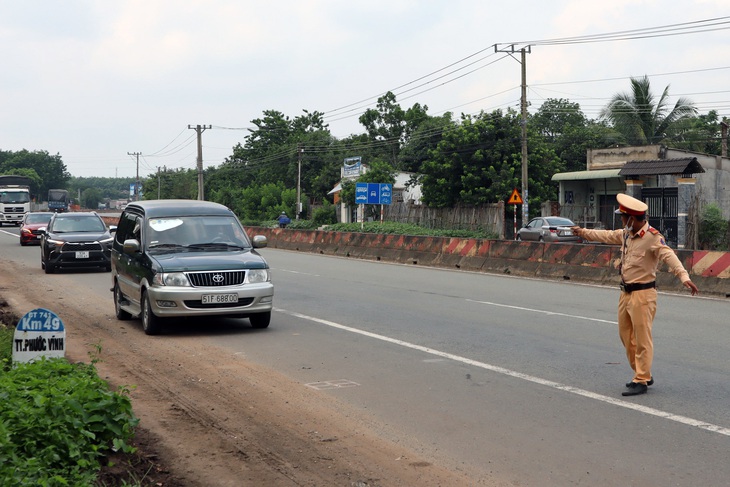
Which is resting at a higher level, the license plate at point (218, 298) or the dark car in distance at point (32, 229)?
the dark car in distance at point (32, 229)

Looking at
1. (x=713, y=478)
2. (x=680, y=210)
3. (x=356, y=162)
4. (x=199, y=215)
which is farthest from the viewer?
(x=356, y=162)

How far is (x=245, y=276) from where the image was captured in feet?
37.2

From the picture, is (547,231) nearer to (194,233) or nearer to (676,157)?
(676,157)

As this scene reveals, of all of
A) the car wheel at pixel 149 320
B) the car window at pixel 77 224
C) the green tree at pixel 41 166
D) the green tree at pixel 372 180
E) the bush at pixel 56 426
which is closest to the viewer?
the bush at pixel 56 426

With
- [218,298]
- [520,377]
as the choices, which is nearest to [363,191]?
[218,298]

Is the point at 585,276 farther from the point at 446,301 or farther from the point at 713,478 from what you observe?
the point at 713,478

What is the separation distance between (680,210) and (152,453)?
34.6 metres

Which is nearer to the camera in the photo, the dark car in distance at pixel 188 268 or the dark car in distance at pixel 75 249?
the dark car in distance at pixel 188 268

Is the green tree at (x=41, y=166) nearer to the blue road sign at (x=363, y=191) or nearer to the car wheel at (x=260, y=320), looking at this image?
the blue road sign at (x=363, y=191)

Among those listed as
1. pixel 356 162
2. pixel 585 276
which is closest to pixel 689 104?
pixel 356 162

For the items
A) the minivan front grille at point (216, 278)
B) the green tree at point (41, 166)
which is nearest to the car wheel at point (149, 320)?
the minivan front grille at point (216, 278)

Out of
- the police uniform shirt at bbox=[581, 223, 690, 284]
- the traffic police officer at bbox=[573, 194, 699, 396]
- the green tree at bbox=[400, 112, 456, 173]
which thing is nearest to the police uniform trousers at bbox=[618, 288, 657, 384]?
the traffic police officer at bbox=[573, 194, 699, 396]

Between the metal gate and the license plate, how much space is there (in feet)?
100

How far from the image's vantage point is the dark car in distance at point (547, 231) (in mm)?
38125
